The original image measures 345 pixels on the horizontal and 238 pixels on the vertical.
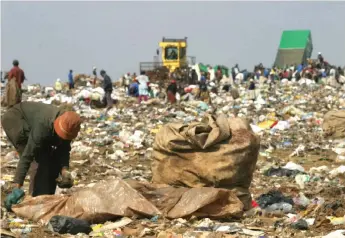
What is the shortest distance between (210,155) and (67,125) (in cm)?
106

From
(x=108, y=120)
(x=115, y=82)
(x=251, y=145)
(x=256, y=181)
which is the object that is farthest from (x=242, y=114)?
(x=115, y=82)

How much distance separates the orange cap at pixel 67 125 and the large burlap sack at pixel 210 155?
76 cm

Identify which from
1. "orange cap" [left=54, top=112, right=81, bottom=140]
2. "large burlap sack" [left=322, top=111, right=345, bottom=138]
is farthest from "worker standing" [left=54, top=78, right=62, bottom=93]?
"orange cap" [left=54, top=112, right=81, bottom=140]

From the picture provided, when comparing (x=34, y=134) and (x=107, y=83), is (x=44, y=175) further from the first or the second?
(x=107, y=83)

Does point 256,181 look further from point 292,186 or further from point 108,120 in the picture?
point 108,120

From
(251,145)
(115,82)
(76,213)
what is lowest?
(115,82)

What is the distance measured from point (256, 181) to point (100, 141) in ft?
12.8

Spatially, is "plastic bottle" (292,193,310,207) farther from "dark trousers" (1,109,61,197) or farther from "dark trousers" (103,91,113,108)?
"dark trousers" (103,91,113,108)

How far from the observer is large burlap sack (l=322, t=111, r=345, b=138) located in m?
10.9

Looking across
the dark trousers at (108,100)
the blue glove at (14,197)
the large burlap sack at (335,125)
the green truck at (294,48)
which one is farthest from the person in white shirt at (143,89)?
the green truck at (294,48)

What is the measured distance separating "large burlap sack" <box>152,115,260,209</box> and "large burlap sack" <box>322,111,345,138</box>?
618 cm

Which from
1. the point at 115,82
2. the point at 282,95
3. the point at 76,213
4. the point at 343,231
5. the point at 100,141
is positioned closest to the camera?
the point at 343,231

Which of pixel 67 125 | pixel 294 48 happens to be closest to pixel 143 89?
pixel 67 125

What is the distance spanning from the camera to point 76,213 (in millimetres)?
4445
